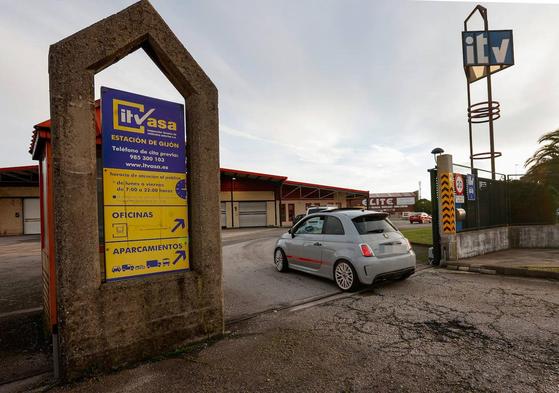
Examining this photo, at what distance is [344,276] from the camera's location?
5.58 m

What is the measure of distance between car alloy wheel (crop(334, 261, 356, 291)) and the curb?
3.85 m

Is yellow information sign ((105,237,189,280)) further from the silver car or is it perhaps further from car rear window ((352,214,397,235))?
car rear window ((352,214,397,235))

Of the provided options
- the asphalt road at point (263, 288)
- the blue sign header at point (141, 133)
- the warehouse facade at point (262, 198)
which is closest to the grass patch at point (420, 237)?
the asphalt road at point (263, 288)

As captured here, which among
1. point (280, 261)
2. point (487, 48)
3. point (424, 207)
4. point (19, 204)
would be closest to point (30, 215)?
point (19, 204)

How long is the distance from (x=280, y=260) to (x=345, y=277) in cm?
216

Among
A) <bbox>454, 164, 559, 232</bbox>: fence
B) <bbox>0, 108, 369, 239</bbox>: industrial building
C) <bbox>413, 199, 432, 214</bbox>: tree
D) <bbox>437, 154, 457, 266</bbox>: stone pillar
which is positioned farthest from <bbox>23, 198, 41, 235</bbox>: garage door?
<bbox>413, 199, 432, 214</bbox>: tree

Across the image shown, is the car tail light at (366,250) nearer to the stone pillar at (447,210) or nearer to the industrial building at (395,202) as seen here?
the stone pillar at (447,210)

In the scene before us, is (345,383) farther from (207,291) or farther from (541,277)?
(541,277)

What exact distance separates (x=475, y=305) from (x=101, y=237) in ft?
18.3

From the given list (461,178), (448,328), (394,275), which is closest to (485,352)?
(448,328)

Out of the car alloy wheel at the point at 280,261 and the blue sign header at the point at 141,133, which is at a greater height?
the blue sign header at the point at 141,133

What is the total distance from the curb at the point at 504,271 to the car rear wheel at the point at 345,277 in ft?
12.6

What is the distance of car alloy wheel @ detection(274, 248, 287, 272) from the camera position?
721 centimetres

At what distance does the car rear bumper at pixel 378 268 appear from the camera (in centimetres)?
518
